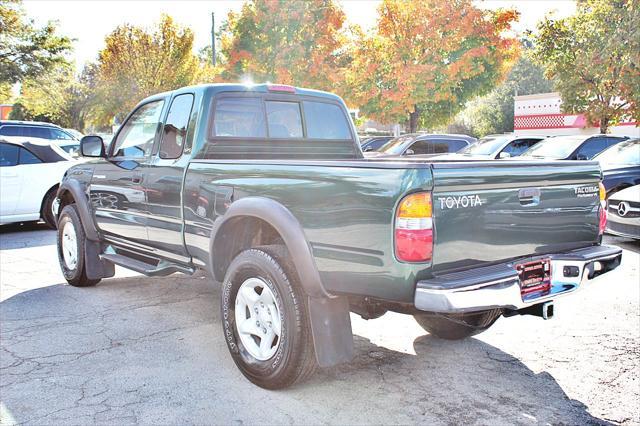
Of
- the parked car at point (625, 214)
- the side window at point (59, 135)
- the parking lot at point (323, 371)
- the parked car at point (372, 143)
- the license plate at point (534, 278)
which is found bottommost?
the parking lot at point (323, 371)

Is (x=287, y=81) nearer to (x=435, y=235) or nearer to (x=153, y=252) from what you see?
(x=153, y=252)

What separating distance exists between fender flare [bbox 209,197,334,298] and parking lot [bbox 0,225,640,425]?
74 cm

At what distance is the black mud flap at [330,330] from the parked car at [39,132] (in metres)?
13.9

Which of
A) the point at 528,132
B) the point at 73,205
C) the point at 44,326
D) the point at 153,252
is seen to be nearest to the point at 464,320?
the point at 153,252

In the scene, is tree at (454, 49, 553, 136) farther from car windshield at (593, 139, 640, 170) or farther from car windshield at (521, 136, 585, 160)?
Result: car windshield at (593, 139, 640, 170)

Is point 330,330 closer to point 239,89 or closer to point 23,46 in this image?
point 239,89

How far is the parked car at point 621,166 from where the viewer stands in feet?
34.0

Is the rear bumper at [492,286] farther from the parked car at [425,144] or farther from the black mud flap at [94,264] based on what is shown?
the parked car at [425,144]

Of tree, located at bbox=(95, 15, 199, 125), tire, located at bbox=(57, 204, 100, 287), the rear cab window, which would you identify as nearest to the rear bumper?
the rear cab window

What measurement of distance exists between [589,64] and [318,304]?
564 inches

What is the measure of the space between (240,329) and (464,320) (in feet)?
5.02

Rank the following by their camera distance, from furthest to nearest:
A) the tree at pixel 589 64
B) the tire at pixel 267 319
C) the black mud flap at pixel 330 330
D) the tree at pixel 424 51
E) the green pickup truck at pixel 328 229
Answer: the tree at pixel 424 51 < the tree at pixel 589 64 < the tire at pixel 267 319 < the black mud flap at pixel 330 330 < the green pickup truck at pixel 328 229

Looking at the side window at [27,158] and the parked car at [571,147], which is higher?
the side window at [27,158]

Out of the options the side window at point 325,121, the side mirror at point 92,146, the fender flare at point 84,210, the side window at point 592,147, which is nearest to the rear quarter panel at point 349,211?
the side window at point 325,121
